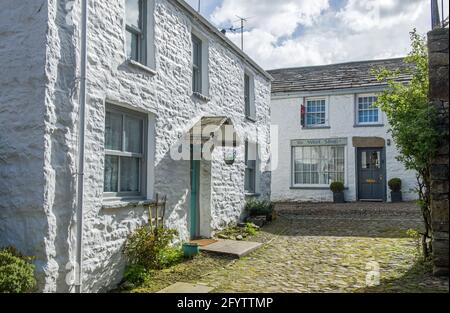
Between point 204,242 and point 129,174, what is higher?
point 129,174

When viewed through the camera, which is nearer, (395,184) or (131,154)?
(131,154)

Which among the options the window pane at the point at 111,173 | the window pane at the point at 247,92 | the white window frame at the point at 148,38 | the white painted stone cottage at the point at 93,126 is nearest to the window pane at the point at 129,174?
the white painted stone cottage at the point at 93,126

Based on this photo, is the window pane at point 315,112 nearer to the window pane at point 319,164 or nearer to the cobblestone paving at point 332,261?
the window pane at point 319,164

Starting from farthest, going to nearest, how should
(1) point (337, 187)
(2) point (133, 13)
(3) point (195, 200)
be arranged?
(1) point (337, 187) → (3) point (195, 200) → (2) point (133, 13)

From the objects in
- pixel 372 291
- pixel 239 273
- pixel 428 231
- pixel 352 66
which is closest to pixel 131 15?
pixel 239 273

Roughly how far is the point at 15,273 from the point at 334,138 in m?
16.7

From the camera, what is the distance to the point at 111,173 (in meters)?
7.08

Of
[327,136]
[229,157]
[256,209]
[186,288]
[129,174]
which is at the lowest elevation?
[186,288]

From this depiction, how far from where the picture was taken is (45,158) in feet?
18.2

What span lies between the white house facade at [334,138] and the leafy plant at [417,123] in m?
10.8

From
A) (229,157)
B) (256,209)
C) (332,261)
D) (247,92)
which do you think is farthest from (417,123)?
(247,92)

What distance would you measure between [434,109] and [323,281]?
10.5 ft

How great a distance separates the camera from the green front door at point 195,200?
1017 centimetres

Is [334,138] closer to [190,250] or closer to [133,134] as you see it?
[190,250]
